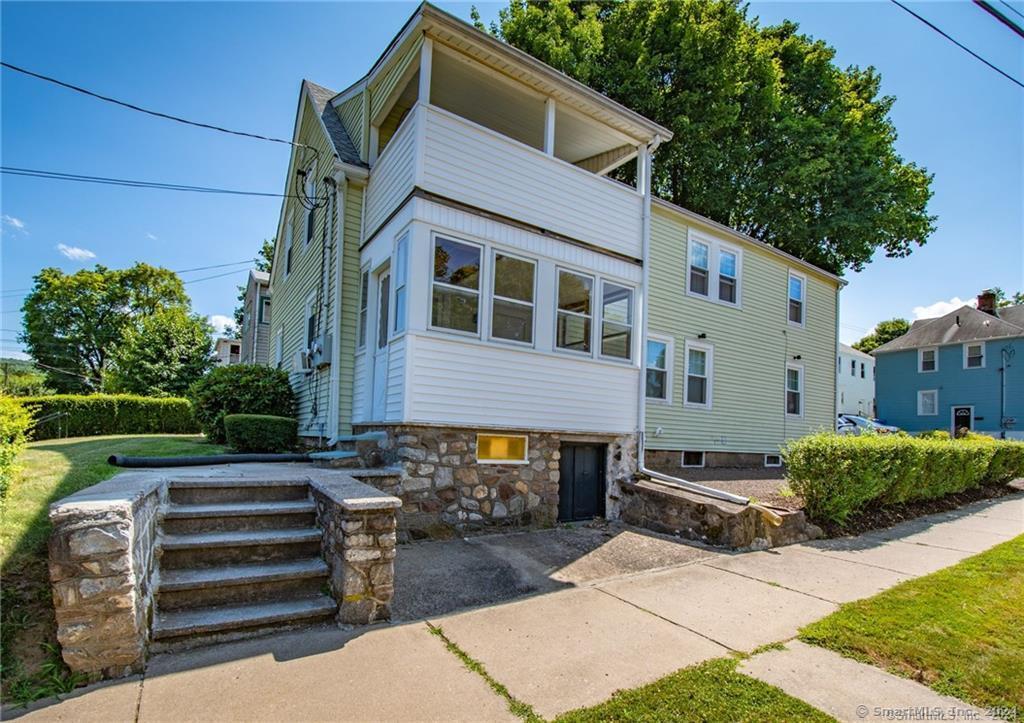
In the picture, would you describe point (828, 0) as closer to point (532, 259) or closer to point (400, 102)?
point (532, 259)

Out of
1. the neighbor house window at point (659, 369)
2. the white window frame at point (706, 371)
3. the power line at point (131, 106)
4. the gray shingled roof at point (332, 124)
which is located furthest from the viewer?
the white window frame at point (706, 371)

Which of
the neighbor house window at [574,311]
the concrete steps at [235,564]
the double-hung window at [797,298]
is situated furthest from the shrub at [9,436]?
the double-hung window at [797,298]

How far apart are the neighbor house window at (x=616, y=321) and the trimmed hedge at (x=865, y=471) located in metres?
2.95

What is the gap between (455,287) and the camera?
22.4ft

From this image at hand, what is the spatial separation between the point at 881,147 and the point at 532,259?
18539 millimetres

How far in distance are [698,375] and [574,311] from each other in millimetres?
5909

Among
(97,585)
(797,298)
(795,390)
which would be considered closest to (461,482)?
(97,585)

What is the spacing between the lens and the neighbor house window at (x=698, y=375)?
12312mm

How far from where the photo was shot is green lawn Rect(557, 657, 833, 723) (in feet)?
9.09

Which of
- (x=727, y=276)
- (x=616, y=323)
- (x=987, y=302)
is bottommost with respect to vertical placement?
(x=616, y=323)

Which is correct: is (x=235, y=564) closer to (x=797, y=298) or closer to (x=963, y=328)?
(x=797, y=298)

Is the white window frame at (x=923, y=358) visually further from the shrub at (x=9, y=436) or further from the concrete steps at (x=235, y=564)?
the shrub at (x=9, y=436)

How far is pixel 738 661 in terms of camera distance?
11.4 ft

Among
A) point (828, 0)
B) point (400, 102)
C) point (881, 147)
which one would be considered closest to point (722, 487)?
point (828, 0)
